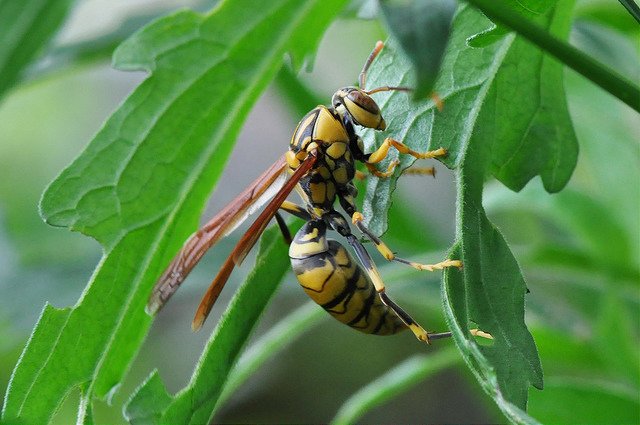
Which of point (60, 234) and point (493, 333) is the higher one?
point (493, 333)

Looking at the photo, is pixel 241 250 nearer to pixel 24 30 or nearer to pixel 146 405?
pixel 146 405

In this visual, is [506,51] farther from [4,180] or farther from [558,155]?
[4,180]

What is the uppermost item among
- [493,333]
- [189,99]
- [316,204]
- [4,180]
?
[189,99]

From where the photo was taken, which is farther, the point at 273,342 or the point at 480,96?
the point at 273,342

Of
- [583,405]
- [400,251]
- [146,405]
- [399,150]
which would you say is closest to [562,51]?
[399,150]

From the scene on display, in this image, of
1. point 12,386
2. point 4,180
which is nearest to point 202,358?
point 12,386

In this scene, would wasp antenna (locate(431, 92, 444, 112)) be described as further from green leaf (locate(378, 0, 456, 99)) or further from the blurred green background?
the blurred green background

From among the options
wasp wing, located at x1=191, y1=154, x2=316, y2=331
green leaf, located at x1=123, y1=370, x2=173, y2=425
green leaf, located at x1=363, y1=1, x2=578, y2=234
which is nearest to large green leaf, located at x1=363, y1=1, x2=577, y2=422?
green leaf, located at x1=363, y1=1, x2=578, y2=234

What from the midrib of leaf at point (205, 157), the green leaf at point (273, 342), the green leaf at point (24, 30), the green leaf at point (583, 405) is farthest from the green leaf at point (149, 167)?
the green leaf at point (583, 405)
